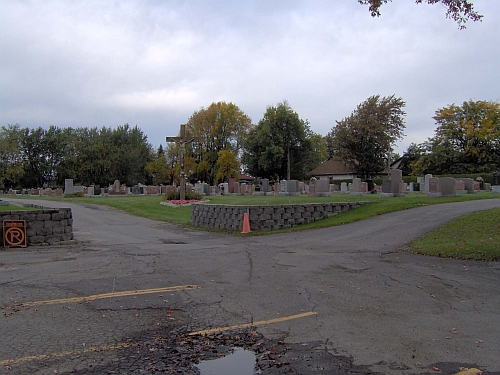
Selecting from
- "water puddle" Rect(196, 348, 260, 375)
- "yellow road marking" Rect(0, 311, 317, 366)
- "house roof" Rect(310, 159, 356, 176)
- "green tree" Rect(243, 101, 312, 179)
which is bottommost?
"water puddle" Rect(196, 348, 260, 375)

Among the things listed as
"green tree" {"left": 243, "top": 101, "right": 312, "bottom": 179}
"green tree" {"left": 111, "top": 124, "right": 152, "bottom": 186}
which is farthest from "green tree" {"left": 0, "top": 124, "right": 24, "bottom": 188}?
"green tree" {"left": 243, "top": 101, "right": 312, "bottom": 179}

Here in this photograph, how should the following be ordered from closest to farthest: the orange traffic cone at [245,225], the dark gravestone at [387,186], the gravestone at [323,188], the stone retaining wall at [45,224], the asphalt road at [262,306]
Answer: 1. the asphalt road at [262,306]
2. the stone retaining wall at [45,224]
3. the orange traffic cone at [245,225]
4. the dark gravestone at [387,186]
5. the gravestone at [323,188]

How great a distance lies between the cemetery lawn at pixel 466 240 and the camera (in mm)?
9891

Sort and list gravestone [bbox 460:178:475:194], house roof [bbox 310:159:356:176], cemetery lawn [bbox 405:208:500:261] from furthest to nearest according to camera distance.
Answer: house roof [bbox 310:159:356:176] → gravestone [bbox 460:178:475:194] → cemetery lawn [bbox 405:208:500:261]

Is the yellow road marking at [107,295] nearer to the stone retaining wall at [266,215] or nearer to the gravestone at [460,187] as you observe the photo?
the stone retaining wall at [266,215]

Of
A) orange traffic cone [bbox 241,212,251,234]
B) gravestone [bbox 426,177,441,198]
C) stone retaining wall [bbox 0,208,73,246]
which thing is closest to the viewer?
stone retaining wall [bbox 0,208,73,246]

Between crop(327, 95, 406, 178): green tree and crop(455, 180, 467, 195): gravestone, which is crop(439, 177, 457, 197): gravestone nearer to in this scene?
crop(455, 180, 467, 195): gravestone

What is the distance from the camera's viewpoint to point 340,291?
7.17m

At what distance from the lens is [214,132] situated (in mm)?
63094

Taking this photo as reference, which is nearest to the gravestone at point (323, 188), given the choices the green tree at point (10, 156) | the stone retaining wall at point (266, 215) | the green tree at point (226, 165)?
the stone retaining wall at point (266, 215)

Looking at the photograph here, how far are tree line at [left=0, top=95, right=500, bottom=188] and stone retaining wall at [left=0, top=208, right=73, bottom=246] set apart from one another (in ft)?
118

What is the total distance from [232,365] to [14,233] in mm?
10728

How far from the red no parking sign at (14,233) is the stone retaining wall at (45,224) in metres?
0.15

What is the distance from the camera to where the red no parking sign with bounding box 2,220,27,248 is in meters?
12.4
